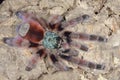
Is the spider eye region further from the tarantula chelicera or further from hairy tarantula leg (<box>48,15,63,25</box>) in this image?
hairy tarantula leg (<box>48,15,63,25</box>)

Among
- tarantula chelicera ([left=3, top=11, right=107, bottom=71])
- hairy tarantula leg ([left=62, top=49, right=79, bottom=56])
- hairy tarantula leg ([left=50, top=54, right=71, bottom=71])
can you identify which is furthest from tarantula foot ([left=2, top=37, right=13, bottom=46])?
hairy tarantula leg ([left=62, top=49, right=79, bottom=56])

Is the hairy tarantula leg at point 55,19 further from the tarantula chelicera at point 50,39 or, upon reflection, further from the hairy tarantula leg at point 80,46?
the hairy tarantula leg at point 80,46

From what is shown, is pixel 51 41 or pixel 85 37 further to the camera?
pixel 51 41

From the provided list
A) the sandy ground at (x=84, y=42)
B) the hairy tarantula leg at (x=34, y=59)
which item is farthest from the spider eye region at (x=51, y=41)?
the sandy ground at (x=84, y=42)

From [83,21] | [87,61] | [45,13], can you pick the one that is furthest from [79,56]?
[45,13]

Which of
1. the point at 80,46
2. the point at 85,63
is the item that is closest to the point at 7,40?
the point at 80,46

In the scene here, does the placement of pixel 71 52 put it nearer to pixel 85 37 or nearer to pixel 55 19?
pixel 85 37
